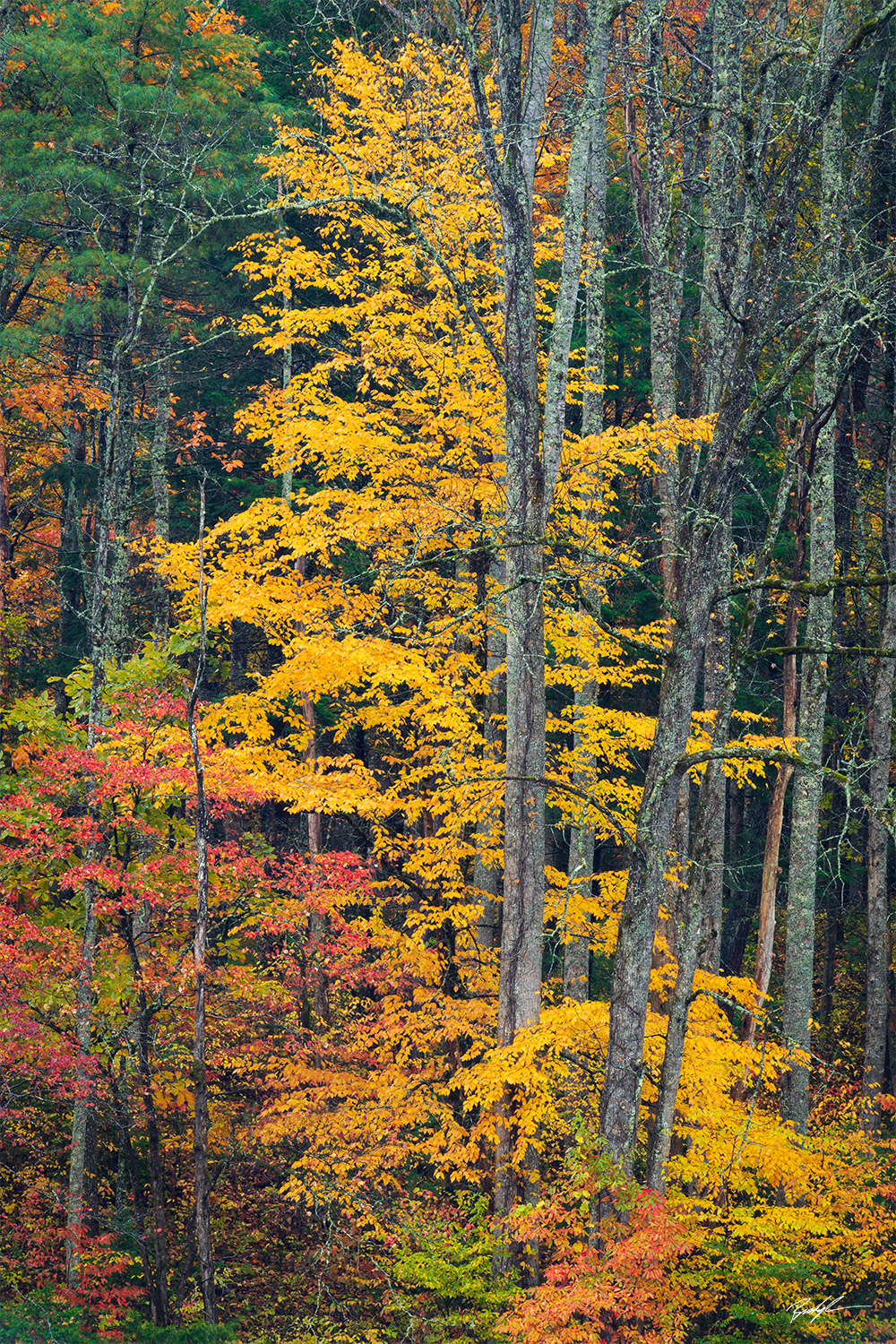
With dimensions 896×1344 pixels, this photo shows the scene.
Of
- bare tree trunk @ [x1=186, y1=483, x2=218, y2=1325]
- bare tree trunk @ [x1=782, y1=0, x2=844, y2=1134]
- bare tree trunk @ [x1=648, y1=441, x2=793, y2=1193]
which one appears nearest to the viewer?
bare tree trunk @ [x1=648, y1=441, x2=793, y2=1193]

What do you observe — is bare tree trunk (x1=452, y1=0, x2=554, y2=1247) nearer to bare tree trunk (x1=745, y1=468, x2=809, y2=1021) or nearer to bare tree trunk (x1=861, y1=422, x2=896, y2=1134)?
bare tree trunk (x1=745, y1=468, x2=809, y2=1021)

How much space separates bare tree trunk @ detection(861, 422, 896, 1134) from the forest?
0.08 metres

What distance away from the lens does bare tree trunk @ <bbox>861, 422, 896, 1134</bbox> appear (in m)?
15.7

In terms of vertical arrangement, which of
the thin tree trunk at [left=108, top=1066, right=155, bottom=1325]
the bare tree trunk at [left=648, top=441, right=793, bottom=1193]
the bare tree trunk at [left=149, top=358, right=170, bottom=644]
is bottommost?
the thin tree trunk at [left=108, top=1066, right=155, bottom=1325]

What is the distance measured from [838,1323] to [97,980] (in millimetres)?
8115

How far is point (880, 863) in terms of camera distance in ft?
54.4

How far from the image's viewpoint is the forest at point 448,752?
30.8ft

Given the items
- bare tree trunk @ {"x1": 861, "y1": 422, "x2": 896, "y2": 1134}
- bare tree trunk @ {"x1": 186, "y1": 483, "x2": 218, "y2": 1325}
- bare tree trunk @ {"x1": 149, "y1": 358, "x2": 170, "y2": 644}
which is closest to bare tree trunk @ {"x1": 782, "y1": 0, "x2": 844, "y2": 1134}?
bare tree trunk @ {"x1": 861, "y1": 422, "x2": 896, "y2": 1134}

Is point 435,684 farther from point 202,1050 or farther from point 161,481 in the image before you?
point 161,481

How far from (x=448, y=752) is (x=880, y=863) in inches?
360

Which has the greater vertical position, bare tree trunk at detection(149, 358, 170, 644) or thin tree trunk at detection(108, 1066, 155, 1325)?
bare tree trunk at detection(149, 358, 170, 644)

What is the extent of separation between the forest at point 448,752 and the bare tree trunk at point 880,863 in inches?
3.2

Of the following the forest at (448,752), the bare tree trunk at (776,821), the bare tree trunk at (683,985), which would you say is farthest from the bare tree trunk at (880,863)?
the bare tree trunk at (683,985)

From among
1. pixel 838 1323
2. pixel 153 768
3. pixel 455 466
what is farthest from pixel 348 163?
pixel 838 1323
